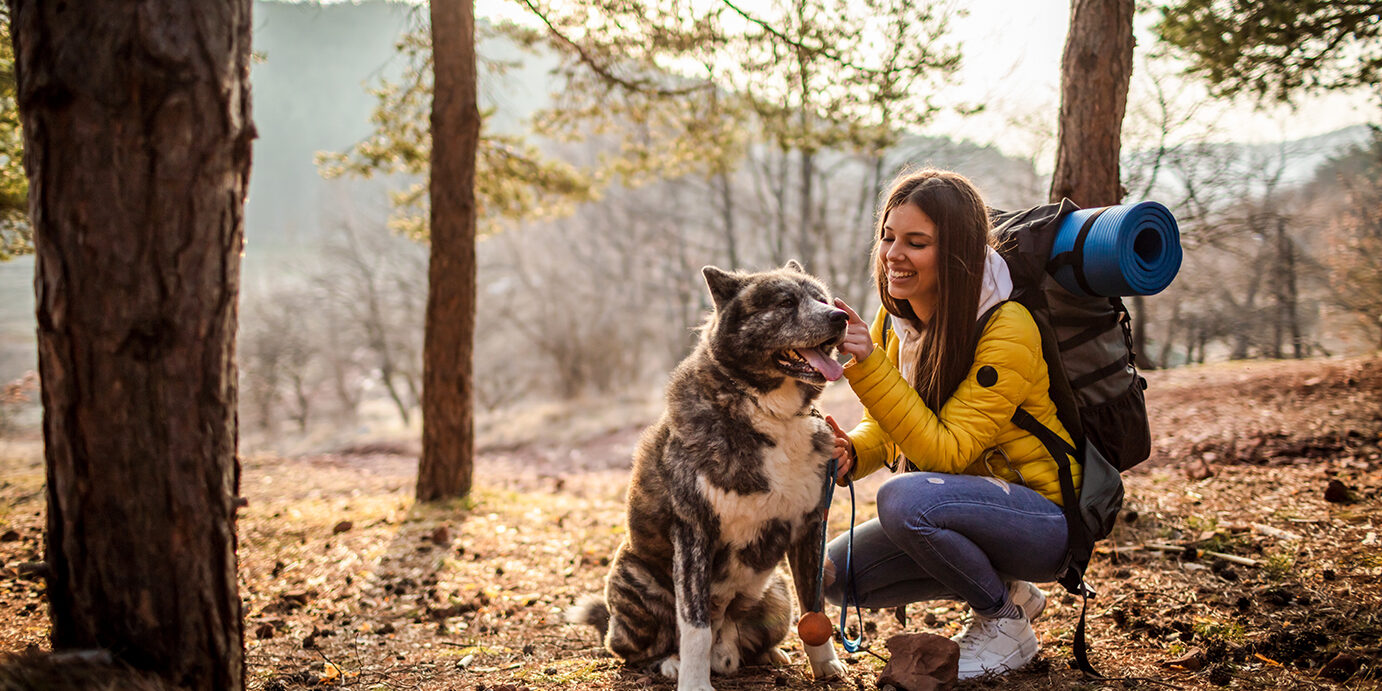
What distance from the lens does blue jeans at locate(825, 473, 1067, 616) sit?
2.97 m

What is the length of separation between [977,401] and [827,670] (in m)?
1.42

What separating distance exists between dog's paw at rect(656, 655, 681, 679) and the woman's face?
2.01 metres

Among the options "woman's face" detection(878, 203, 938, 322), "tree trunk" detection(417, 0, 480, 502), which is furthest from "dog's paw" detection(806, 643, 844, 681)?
"tree trunk" detection(417, 0, 480, 502)

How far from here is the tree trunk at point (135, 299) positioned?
1.89m

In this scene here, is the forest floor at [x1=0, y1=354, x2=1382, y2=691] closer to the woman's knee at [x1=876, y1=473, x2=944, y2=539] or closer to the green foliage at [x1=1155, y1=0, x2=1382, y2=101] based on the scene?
the woman's knee at [x1=876, y1=473, x2=944, y2=539]

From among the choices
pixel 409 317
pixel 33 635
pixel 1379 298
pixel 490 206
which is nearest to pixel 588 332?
pixel 409 317

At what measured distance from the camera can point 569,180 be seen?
29.9ft

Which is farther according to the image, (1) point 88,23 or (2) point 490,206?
(2) point 490,206

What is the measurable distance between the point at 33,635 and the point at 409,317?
28342 millimetres

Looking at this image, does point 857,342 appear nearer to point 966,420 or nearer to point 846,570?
point 966,420

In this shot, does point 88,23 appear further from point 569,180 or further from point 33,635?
point 569,180

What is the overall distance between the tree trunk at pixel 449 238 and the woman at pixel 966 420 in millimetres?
4968

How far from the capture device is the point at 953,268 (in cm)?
301

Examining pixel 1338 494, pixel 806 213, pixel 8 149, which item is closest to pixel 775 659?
pixel 1338 494
